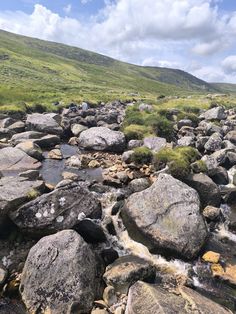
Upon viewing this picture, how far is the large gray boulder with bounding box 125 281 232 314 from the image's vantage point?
15047 mm

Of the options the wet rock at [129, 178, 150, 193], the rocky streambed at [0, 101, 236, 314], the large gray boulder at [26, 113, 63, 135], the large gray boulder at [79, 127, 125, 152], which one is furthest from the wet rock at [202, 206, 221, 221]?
the large gray boulder at [26, 113, 63, 135]

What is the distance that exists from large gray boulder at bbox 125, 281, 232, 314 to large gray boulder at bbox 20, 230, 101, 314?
2138 millimetres

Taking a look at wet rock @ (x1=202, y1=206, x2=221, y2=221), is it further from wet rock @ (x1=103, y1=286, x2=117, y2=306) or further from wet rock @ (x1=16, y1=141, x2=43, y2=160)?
wet rock @ (x1=16, y1=141, x2=43, y2=160)

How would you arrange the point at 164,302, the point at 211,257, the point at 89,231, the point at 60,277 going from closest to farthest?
the point at 164,302
the point at 60,277
the point at 211,257
the point at 89,231

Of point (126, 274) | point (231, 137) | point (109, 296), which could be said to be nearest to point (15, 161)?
point (126, 274)

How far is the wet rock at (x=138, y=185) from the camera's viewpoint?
29788mm

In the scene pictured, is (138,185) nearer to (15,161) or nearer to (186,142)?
(15,161)

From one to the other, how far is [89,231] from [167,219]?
488 centimetres

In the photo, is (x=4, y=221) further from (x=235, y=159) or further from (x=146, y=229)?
(x=235, y=159)

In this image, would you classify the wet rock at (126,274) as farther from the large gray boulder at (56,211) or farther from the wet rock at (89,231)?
the large gray boulder at (56,211)

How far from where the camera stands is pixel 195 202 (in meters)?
23.8

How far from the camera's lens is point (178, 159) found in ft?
110

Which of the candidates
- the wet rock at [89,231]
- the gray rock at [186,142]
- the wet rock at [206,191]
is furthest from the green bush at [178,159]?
the wet rock at [89,231]

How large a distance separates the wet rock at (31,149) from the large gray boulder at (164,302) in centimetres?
2275
